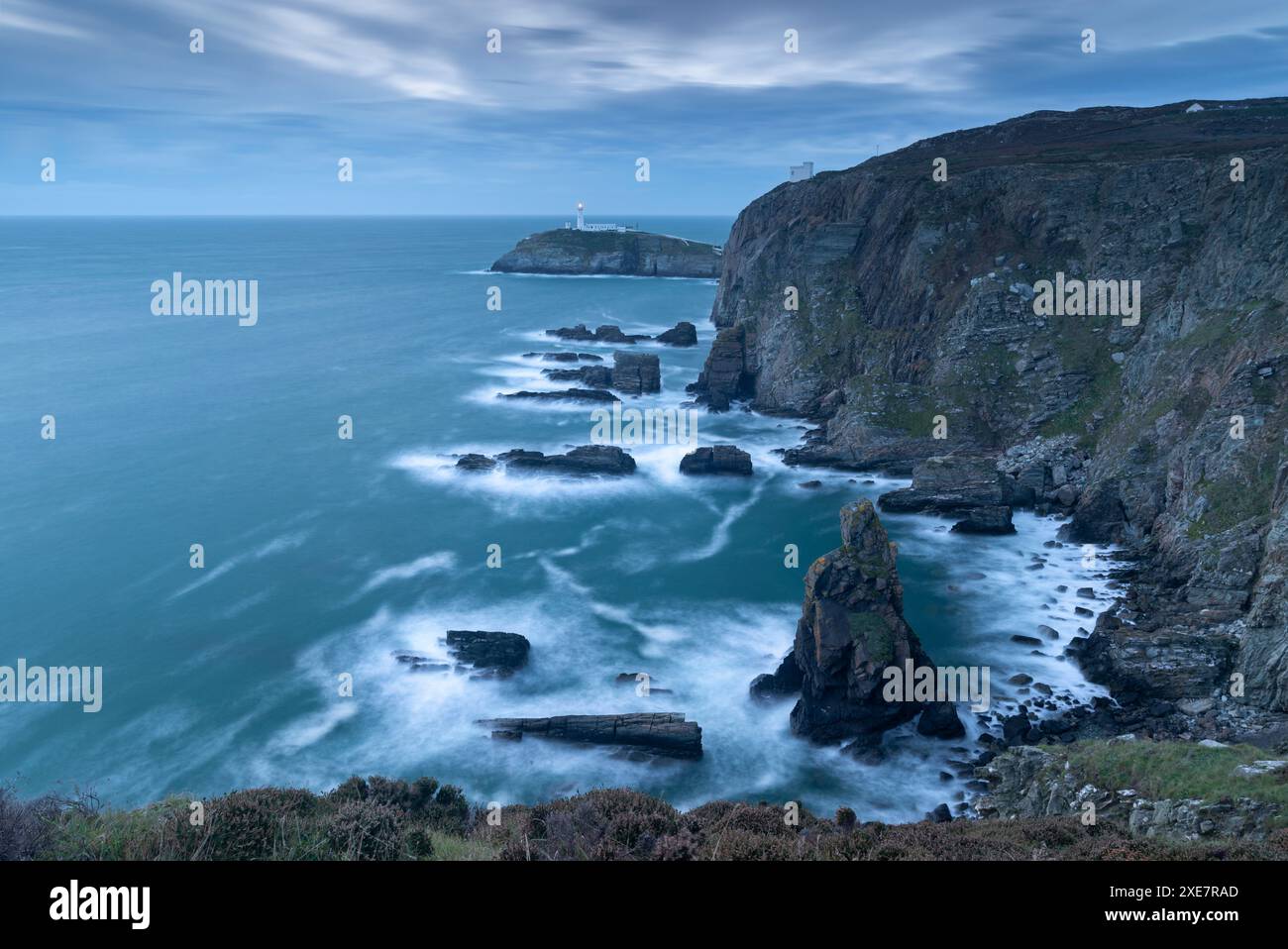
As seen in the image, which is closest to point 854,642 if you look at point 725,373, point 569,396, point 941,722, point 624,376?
point 941,722

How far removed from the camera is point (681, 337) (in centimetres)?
10294

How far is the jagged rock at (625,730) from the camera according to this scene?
98.8ft

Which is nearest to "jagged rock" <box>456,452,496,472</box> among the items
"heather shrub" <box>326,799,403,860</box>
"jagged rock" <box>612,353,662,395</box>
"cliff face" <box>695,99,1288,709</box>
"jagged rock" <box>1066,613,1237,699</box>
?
"jagged rock" <box>612,353,662,395</box>

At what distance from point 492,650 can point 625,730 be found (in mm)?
8282

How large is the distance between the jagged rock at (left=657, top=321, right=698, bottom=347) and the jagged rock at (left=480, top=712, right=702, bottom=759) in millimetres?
75726

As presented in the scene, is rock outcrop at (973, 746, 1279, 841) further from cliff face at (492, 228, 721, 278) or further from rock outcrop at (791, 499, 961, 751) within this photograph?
cliff face at (492, 228, 721, 278)

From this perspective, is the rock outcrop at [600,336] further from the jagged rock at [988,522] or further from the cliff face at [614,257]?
the cliff face at [614,257]

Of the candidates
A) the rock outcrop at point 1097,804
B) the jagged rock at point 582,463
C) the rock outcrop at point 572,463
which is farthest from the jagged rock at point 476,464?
the rock outcrop at point 1097,804

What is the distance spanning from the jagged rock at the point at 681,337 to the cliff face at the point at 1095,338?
37.3 feet

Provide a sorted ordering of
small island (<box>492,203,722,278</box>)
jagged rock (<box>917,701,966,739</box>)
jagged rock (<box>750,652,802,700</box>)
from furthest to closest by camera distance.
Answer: small island (<box>492,203,722,278</box>) < jagged rock (<box>750,652,802,700</box>) < jagged rock (<box>917,701,966,739</box>)

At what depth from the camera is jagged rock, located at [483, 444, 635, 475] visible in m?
60.2

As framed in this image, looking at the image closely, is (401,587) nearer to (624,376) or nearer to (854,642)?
(854,642)

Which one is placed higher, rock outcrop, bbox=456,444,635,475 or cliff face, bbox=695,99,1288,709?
cliff face, bbox=695,99,1288,709
